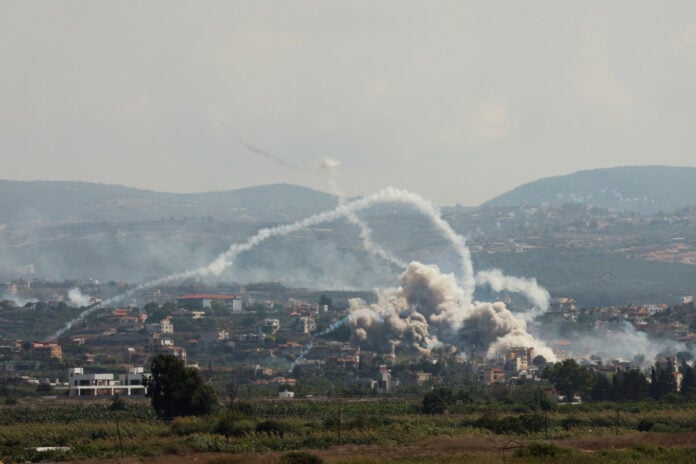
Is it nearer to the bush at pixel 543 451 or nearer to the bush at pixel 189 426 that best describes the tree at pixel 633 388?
the bush at pixel 189 426

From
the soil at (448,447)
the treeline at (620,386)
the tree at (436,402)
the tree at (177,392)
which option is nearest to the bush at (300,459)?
the soil at (448,447)

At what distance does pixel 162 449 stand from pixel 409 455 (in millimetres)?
13178

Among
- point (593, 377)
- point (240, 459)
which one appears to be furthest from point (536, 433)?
point (593, 377)

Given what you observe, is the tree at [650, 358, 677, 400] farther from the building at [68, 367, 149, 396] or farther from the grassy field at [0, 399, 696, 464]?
the building at [68, 367, 149, 396]

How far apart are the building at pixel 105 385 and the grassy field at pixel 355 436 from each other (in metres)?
48.4

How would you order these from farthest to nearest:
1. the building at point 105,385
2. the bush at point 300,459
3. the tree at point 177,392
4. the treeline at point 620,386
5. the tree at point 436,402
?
the building at point 105,385 < the treeline at point 620,386 < the tree at point 436,402 < the tree at point 177,392 < the bush at point 300,459

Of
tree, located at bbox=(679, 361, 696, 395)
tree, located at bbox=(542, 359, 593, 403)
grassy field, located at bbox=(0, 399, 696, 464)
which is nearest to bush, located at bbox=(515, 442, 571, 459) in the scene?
grassy field, located at bbox=(0, 399, 696, 464)

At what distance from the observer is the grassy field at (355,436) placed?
79.4 m

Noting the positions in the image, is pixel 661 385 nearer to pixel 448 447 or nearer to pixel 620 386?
pixel 620 386

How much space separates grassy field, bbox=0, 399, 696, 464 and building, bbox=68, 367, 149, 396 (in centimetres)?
4836

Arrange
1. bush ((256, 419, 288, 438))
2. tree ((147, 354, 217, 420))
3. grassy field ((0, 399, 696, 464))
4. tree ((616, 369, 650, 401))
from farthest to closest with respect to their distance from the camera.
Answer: tree ((616, 369, 650, 401)), tree ((147, 354, 217, 420)), bush ((256, 419, 288, 438)), grassy field ((0, 399, 696, 464))

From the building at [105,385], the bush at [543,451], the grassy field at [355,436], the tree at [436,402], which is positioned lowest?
the bush at [543,451]

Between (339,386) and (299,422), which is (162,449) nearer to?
(299,422)

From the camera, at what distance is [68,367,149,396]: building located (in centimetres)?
17438
